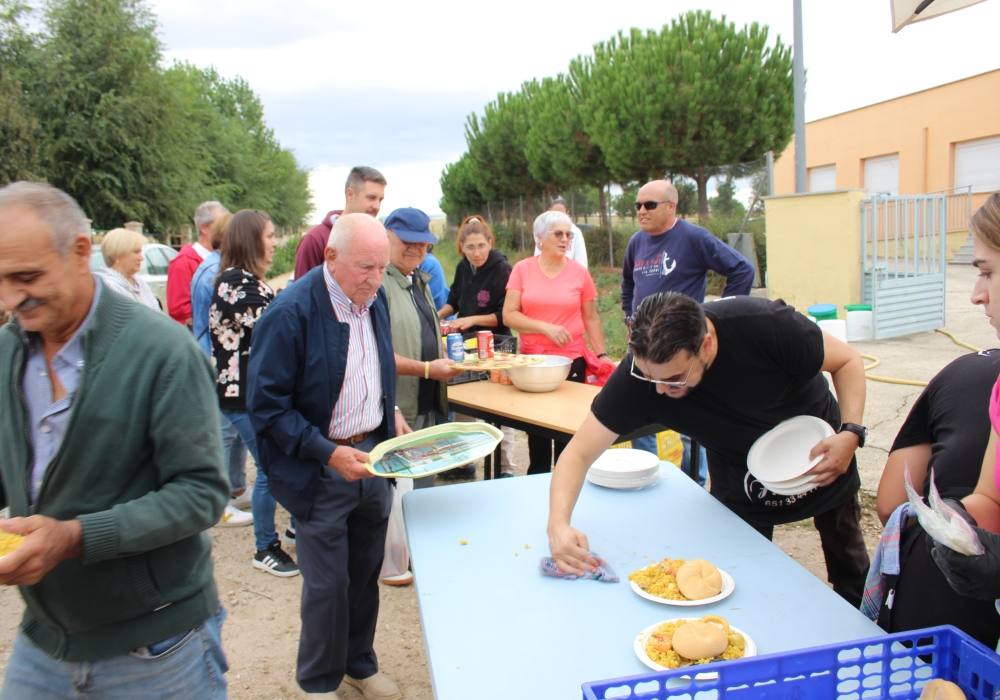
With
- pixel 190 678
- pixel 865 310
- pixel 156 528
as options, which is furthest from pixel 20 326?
pixel 865 310

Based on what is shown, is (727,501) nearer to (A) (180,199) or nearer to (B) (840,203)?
(B) (840,203)

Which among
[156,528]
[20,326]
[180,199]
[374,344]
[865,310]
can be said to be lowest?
[865,310]

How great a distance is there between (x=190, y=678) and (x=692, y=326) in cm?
154

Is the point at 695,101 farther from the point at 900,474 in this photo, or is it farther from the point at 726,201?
the point at 900,474

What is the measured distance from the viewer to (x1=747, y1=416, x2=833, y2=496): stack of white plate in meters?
2.20

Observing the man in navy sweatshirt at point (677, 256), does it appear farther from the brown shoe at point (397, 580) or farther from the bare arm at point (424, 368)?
the brown shoe at point (397, 580)

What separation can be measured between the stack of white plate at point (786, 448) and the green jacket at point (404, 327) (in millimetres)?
1772

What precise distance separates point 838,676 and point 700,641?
29cm

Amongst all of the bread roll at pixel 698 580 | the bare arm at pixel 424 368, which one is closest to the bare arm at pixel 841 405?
the bread roll at pixel 698 580

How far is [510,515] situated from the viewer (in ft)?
7.57

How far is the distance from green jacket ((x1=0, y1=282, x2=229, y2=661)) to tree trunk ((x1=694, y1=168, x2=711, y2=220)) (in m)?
15.4

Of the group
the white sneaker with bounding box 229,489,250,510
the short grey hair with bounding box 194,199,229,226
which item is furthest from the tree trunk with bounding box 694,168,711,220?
the white sneaker with bounding box 229,489,250,510

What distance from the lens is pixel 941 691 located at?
1.09 m

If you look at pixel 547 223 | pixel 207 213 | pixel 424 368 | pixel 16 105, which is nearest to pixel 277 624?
pixel 424 368
